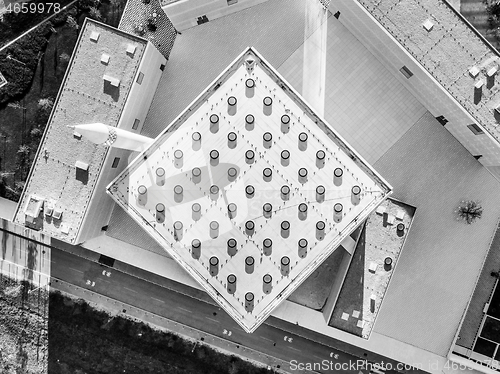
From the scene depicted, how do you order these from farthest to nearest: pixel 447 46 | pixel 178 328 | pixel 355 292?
pixel 178 328 < pixel 355 292 < pixel 447 46

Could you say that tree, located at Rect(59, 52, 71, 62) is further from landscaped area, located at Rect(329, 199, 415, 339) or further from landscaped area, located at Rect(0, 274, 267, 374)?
landscaped area, located at Rect(329, 199, 415, 339)

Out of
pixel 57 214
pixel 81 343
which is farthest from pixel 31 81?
pixel 81 343

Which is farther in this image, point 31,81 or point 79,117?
point 31,81

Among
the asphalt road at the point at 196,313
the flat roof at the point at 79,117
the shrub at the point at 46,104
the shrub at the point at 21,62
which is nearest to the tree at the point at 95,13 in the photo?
the shrub at the point at 21,62

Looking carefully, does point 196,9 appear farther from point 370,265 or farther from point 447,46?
point 370,265

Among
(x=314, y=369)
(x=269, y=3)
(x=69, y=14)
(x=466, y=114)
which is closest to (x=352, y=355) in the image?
(x=314, y=369)

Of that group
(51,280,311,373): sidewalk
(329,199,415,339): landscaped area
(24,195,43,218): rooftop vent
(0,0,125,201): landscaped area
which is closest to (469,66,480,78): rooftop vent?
(329,199,415,339): landscaped area

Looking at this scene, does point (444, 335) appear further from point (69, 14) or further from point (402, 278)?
point (69, 14)
